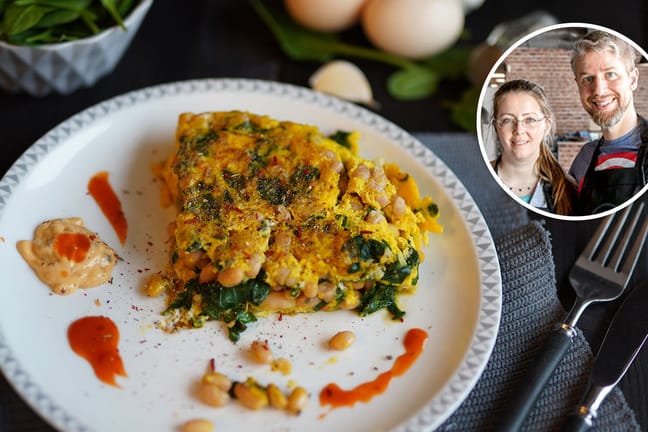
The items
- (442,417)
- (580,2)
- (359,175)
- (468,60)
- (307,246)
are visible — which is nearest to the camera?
(442,417)

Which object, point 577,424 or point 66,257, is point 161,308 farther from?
point 577,424

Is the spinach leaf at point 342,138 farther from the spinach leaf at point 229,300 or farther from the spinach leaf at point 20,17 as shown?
the spinach leaf at point 20,17

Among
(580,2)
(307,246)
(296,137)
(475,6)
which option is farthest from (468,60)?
(307,246)

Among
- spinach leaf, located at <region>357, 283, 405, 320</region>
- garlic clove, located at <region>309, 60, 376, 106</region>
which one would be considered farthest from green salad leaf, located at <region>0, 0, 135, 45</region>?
spinach leaf, located at <region>357, 283, 405, 320</region>

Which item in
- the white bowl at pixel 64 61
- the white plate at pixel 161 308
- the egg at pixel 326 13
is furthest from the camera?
the egg at pixel 326 13

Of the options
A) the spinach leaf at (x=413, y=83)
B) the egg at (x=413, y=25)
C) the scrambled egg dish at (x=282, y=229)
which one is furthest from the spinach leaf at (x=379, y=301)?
the egg at (x=413, y=25)

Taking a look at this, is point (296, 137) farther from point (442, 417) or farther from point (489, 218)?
point (442, 417)

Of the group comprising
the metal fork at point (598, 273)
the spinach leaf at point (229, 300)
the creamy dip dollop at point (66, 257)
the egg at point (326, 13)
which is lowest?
the creamy dip dollop at point (66, 257)
